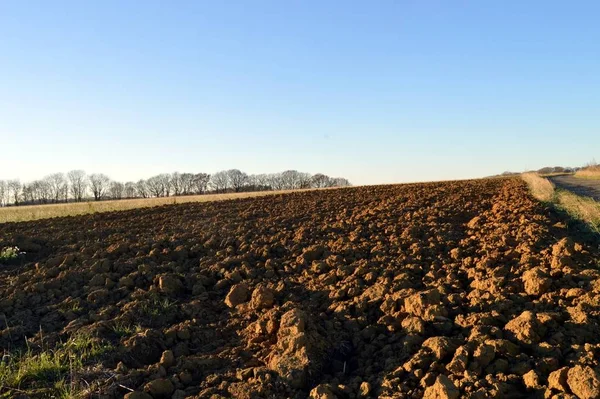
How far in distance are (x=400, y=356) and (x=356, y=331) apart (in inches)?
26.6

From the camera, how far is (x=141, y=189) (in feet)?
278

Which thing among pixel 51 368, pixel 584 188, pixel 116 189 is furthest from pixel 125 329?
pixel 116 189

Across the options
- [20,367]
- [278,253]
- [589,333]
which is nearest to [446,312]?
[589,333]

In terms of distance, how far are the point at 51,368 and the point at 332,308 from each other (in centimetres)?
296

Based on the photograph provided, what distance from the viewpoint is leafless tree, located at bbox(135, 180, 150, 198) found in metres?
84.1

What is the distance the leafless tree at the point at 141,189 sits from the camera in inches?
3312

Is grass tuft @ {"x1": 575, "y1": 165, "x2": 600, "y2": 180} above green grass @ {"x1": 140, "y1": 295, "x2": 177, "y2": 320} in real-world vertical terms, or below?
above

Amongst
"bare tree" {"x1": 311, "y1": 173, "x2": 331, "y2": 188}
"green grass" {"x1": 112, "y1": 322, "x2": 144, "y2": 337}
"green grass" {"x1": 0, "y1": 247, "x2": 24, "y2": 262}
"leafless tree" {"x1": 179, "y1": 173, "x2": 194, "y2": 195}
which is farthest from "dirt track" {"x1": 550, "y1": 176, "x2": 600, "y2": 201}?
"leafless tree" {"x1": 179, "y1": 173, "x2": 194, "y2": 195}

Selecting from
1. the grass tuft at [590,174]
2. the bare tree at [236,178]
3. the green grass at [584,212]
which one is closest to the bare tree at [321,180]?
the bare tree at [236,178]

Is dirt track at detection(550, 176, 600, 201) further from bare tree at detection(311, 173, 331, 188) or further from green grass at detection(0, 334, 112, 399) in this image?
bare tree at detection(311, 173, 331, 188)

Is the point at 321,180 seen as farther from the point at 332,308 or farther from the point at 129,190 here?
the point at 332,308

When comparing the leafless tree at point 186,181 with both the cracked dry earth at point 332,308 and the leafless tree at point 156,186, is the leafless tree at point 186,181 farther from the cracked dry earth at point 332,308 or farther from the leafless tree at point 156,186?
the cracked dry earth at point 332,308

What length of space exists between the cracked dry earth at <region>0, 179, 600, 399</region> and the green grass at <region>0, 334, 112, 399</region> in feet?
0.30

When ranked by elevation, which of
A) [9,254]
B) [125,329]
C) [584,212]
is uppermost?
[584,212]
